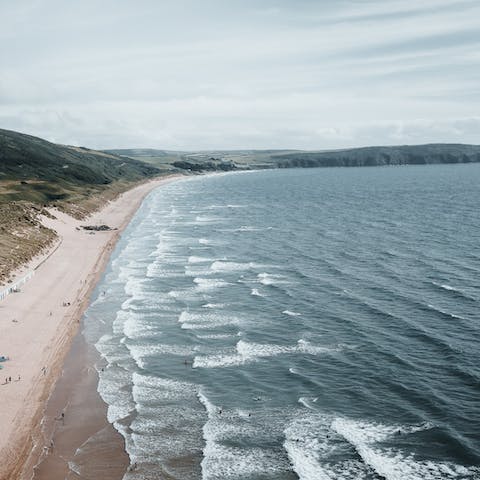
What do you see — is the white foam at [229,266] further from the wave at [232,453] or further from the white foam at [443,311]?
the wave at [232,453]

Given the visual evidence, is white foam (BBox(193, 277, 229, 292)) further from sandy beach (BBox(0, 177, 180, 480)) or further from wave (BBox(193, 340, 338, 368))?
wave (BBox(193, 340, 338, 368))

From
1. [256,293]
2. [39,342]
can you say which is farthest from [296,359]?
[39,342]

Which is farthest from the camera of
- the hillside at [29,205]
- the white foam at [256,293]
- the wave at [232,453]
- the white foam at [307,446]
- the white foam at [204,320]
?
the hillside at [29,205]

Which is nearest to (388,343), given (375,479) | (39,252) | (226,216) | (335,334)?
(335,334)

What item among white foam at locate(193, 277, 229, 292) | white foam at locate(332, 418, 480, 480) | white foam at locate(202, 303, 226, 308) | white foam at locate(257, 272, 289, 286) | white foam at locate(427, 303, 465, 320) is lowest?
white foam at locate(332, 418, 480, 480)

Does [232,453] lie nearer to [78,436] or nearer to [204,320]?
[78,436]

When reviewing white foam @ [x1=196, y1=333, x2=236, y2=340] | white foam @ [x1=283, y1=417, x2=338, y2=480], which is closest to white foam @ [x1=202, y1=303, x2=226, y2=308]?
white foam @ [x1=196, y1=333, x2=236, y2=340]

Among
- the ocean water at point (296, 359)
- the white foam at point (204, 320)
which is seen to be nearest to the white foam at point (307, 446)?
the ocean water at point (296, 359)
